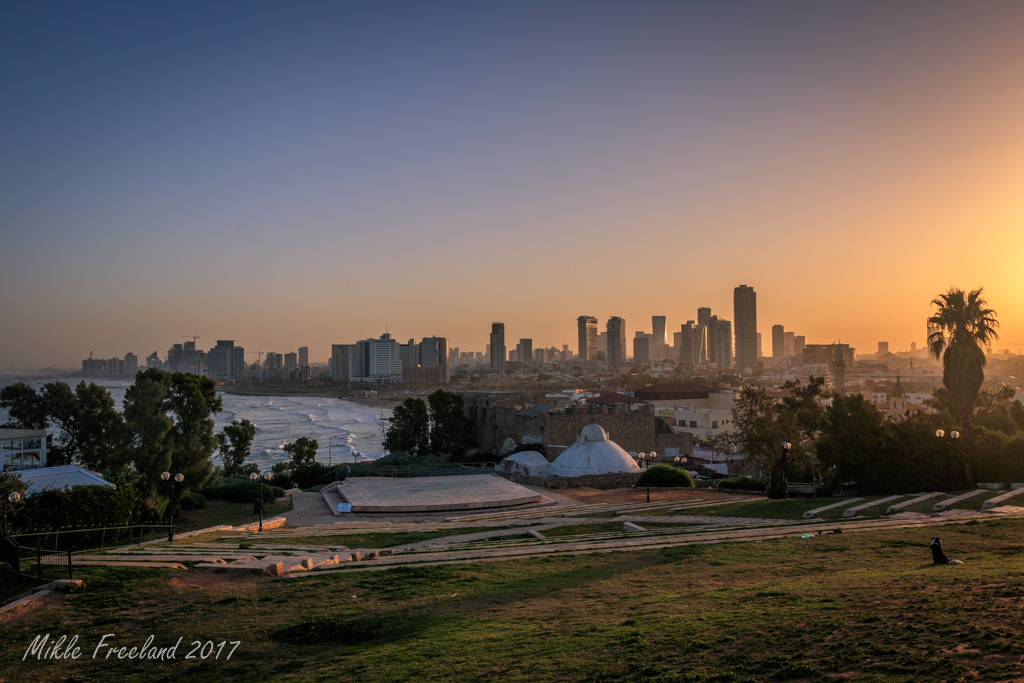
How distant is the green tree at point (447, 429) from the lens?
Result: 1820 inches

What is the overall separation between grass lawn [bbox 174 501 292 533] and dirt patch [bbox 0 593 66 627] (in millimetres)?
9291

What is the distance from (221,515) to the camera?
21.4 m

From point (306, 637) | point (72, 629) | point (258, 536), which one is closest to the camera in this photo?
point (306, 637)

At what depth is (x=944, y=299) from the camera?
2042cm

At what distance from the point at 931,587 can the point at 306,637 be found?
7.20 meters

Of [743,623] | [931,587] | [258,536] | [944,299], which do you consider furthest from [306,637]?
[944,299]

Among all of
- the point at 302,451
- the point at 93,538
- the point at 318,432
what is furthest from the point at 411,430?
the point at 318,432

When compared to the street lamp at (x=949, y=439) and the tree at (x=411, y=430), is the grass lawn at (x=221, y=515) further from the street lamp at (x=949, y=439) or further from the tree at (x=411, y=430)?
the tree at (x=411, y=430)

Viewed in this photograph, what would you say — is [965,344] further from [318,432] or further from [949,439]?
[318,432]

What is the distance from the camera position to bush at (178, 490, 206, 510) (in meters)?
22.1

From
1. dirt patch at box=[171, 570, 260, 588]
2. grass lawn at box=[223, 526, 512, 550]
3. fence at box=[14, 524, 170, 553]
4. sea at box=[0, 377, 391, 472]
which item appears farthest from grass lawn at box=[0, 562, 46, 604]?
sea at box=[0, 377, 391, 472]

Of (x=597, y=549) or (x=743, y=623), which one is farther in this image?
(x=597, y=549)

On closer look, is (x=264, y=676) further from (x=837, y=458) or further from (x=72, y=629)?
(x=837, y=458)

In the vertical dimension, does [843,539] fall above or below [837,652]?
below
